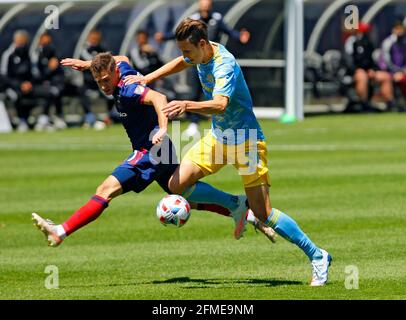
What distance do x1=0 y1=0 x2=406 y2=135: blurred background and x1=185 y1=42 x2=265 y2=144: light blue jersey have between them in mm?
21274

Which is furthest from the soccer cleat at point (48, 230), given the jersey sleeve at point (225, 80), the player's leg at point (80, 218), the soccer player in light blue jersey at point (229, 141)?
the jersey sleeve at point (225, 80)

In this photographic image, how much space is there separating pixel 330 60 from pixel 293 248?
75.1 feet

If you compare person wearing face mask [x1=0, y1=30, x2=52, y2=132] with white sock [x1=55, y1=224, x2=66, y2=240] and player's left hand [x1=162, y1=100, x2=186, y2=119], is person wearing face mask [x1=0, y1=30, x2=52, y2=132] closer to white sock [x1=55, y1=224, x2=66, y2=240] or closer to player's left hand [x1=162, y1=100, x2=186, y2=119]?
white sock [x1=55, y1=224, x2=66, y2=240]

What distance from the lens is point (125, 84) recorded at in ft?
37.3

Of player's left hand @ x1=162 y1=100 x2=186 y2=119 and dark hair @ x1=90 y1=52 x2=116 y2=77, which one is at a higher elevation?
dark hair @ x1=90 y1=52 x2=116 y2=77

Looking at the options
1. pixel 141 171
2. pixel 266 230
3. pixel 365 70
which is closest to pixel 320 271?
pixel 266 230

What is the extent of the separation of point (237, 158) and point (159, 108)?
0.88m

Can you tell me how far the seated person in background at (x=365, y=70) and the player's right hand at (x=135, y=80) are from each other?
2316 cm

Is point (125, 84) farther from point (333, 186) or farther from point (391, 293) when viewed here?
point (333, 186)

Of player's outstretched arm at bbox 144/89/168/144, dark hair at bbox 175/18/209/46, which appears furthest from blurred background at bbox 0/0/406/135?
dark hair at bbox 175/18/209/46

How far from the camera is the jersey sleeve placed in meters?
10.5

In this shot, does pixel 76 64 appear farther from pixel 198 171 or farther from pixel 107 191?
→ pixel 198 171

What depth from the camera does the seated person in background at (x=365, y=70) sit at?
34156mm

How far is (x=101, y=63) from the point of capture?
36.5 feet
